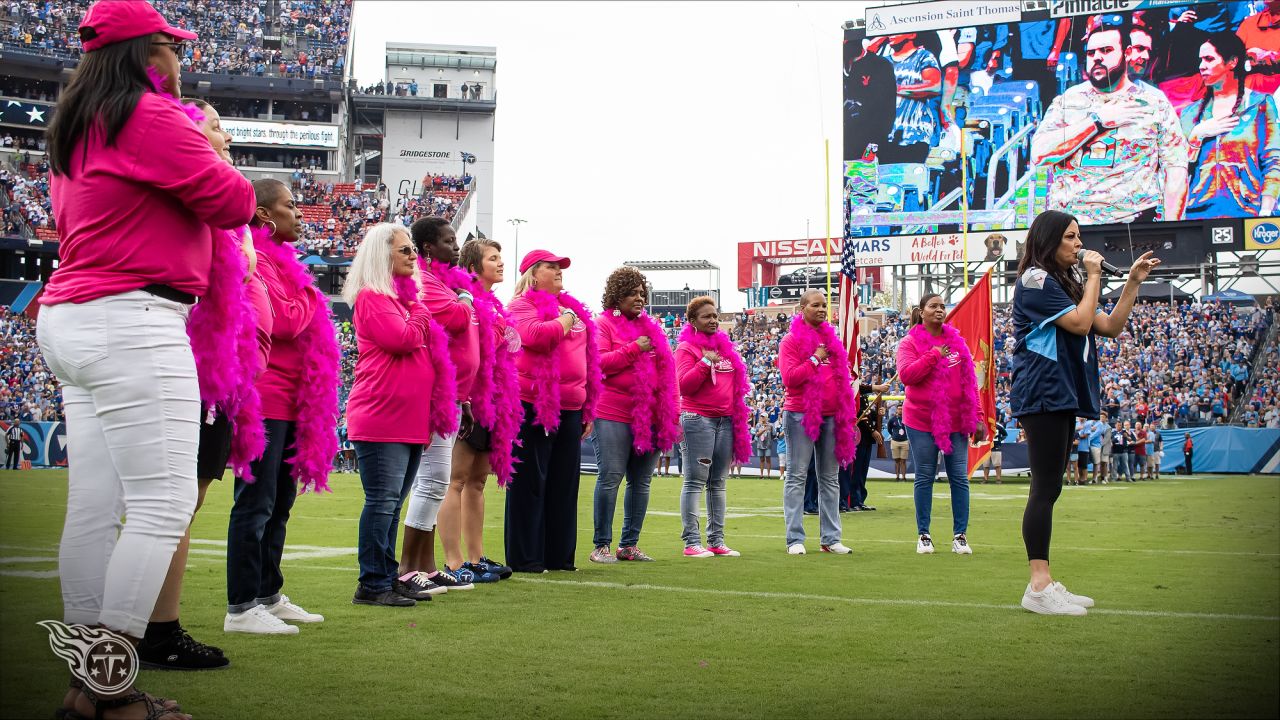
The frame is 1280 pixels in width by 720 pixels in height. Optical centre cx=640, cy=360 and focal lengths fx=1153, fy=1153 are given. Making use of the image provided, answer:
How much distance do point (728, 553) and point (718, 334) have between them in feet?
6.01

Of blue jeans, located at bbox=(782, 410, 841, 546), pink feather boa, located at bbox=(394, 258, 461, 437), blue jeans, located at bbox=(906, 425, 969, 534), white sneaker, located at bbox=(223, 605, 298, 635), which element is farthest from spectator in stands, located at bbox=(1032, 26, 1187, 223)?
white sneaker, located at bbox=(223, 605, 298, 635)

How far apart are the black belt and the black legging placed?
3.95m

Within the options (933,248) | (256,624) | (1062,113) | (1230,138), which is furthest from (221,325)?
(933,248)

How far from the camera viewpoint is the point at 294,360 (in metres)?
5.28

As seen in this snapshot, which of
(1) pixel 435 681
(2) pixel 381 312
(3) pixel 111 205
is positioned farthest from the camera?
(2) pixel 381 312

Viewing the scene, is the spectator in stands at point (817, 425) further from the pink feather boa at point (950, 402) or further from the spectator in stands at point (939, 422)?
the pink feather boa at point (950, 402)

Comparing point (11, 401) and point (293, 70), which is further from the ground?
point (293, 70)

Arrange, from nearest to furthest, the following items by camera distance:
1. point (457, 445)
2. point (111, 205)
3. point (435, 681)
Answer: point (111, 205)
point (435, 681)
point (457, 445)

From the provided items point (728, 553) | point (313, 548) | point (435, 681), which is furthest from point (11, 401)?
point (435, 681)

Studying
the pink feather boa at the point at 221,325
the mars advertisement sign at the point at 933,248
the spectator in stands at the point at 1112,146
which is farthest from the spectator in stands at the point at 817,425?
the spectator in stands at the point at 1112,146

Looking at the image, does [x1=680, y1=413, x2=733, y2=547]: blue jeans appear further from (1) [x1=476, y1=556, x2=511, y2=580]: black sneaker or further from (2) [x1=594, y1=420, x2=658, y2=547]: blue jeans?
(1) [x1=476, y1=556, x2=511, y2=580]: black sneaker

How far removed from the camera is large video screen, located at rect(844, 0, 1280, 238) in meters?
34.4

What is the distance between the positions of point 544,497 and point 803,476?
96.7 inches

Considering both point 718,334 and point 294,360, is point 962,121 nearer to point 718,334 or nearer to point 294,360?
point 718,334
